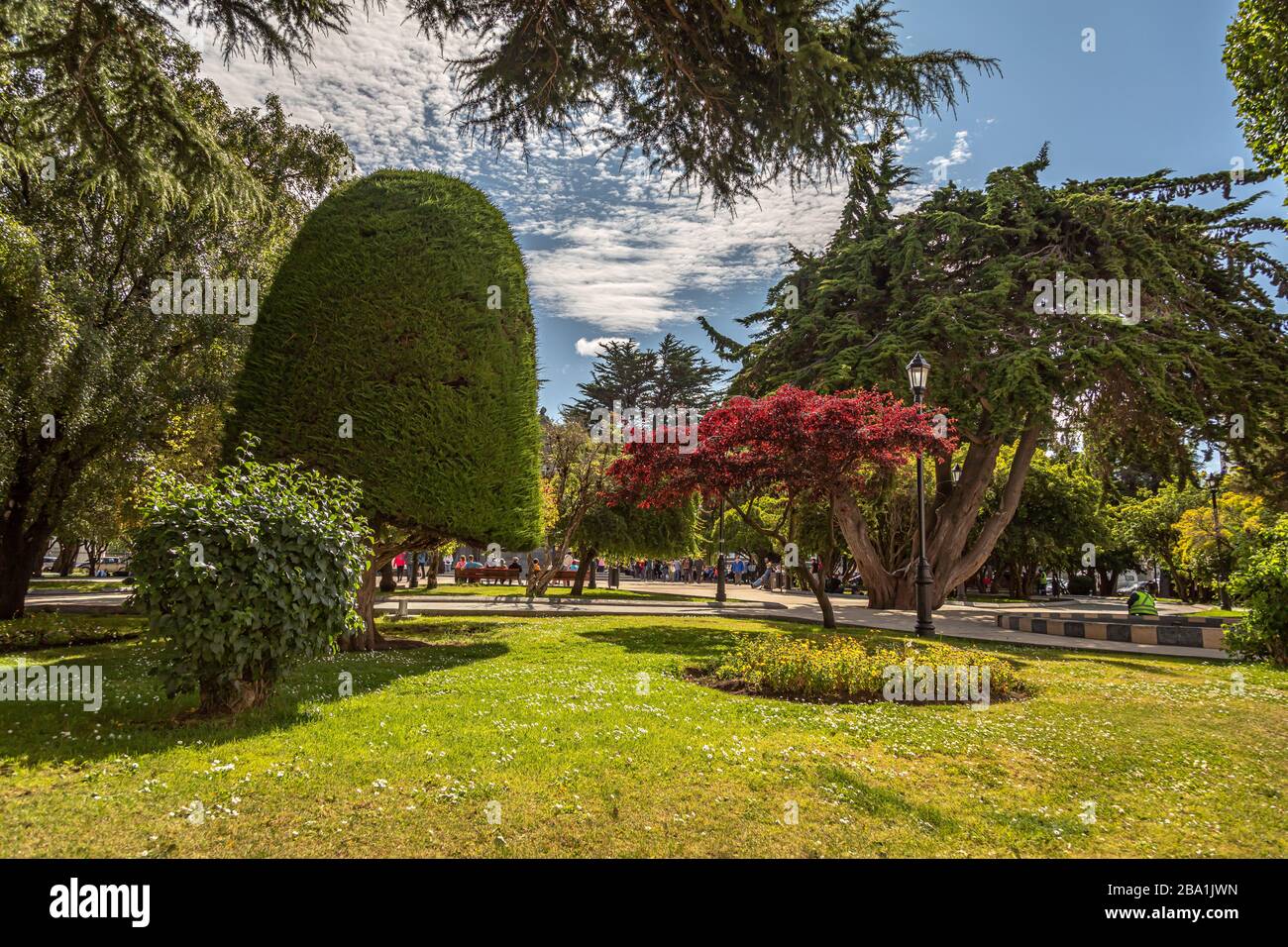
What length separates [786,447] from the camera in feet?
44.7

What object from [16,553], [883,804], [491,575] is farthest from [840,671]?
[491,575]

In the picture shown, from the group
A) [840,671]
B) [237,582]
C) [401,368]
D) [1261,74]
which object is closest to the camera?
[237,582]

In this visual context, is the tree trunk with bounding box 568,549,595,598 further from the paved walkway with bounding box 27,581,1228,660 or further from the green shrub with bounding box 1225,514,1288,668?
the green shrub with bounding box 1225,514,1288,668

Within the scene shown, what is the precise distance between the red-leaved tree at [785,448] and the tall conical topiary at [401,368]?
3.64m

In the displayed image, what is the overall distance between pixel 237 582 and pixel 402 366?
5950mm

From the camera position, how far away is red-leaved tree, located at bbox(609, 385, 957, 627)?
43.9ft

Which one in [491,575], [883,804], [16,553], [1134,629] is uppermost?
[16,553]

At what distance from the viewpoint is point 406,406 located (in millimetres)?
10875

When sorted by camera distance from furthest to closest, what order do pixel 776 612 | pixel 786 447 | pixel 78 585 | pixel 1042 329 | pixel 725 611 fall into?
pixel 78 585
pixel 725 611
pixel 776 612
pixel 1042 329
pixel 786 447

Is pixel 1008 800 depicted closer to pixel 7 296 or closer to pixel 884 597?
pixel 7 296

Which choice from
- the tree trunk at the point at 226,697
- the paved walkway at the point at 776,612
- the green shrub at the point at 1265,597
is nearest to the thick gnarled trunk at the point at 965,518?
the paved walkway at the point at 776,612

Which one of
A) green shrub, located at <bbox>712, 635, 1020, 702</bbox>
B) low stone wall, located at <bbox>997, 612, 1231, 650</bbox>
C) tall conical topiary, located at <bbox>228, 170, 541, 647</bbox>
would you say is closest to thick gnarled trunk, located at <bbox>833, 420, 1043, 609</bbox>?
low stone wall, located at <bbox>997, 612, 1231, 650</bbox>

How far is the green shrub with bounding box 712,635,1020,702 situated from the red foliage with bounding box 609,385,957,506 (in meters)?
5.11

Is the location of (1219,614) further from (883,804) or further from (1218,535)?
(883,804)
